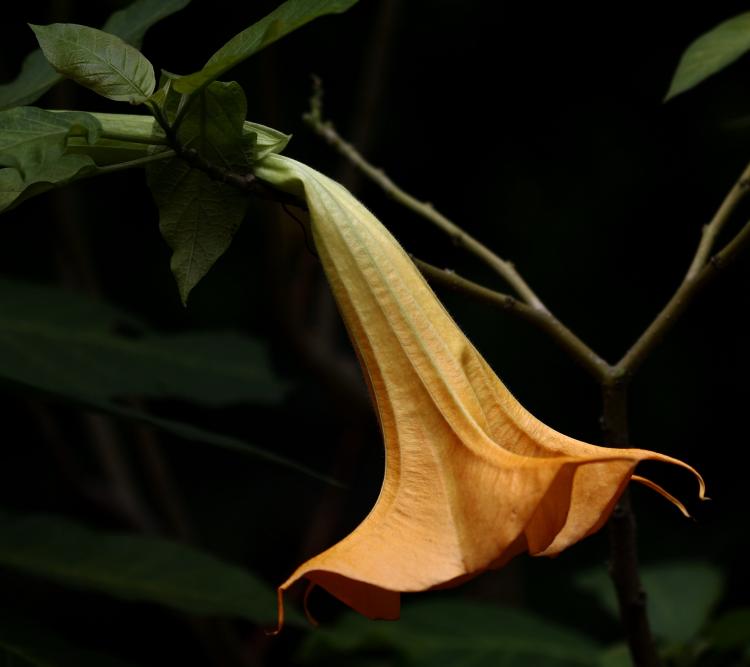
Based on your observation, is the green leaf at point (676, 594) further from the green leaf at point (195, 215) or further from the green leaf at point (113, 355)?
the green leaf at point (195, 215)

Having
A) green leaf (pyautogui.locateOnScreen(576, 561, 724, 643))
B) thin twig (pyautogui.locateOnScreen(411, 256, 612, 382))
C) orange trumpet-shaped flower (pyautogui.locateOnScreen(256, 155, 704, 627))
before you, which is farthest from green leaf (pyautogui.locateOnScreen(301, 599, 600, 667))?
orange trumpet-shaped flower (pyautogui.locateOnScreen(256, 155, 704, 627))

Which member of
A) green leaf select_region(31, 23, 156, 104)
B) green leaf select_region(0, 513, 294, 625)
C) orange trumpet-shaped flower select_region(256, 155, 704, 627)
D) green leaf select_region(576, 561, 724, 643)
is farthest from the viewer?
green leaf select_region(576, 561, 724, 643)

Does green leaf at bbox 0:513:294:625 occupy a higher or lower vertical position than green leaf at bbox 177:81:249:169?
lower

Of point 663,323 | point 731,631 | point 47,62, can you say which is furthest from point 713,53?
point 731,631

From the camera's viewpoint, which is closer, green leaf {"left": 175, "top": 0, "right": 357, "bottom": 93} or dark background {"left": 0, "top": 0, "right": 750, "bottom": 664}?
green leaf {"left": 175, "top": 0, "right": 357, "bottom": 93}

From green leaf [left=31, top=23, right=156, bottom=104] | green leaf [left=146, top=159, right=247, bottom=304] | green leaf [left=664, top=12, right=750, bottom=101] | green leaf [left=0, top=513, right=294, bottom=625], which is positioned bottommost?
green leaf [left=0, top=513, right=294, bottom=625]

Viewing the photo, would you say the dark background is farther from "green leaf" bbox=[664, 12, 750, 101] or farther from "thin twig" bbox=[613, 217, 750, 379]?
"thin twig" bbox=[613, 217, 750, 379]

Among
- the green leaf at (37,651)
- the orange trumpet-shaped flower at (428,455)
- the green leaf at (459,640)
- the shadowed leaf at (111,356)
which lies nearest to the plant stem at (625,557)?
the orange trumpet-shaped flower at (428,455)
